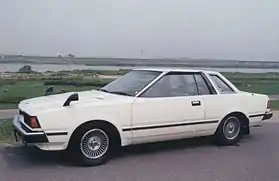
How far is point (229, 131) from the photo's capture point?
8.38 m

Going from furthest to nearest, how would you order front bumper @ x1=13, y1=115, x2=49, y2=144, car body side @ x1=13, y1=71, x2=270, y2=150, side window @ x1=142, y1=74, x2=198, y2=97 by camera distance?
1. side window @ x1=142, y1=74, x2=198, y2=97
2. car body side @ x1=13, y1=71, x2=270, y2=150
3. front bumper @ x1=13, y1=115, x2=49, y2=144

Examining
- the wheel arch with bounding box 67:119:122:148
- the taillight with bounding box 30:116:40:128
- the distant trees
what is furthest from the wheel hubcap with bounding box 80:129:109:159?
the distant trees

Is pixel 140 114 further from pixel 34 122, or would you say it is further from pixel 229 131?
pixel 229 131

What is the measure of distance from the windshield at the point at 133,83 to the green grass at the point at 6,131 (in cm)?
217

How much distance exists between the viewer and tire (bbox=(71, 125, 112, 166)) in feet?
22.0

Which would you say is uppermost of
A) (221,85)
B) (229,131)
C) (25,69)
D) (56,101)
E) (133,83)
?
(25,69)

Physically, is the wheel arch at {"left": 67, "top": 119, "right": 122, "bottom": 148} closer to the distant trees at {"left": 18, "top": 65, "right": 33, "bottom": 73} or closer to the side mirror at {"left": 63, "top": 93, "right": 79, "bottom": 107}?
the side mirror at {"left": 63, "top": 93, "right": 79, "bottom": 107}

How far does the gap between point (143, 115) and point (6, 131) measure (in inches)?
143

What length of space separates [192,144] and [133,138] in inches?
68.3

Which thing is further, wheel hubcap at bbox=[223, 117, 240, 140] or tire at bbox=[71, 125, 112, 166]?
wheel hubcap at bbox=[223, 117, 240, 140]

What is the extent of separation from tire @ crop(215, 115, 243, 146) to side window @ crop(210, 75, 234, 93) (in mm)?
506

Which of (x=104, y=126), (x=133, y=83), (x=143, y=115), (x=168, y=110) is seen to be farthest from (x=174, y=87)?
(x=104, y=126)

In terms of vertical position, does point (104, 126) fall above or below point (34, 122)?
below

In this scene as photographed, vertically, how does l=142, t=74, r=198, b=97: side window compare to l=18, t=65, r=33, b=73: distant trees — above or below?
below
